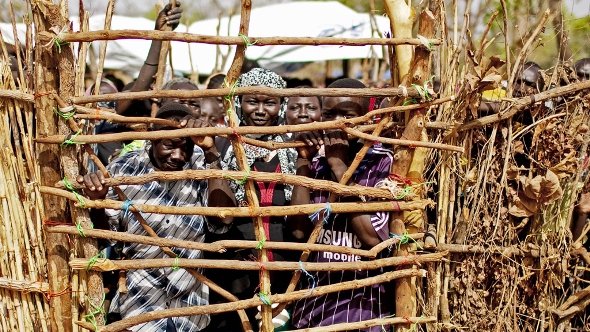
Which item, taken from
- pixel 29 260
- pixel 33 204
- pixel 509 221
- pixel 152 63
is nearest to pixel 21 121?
pixel 33 204

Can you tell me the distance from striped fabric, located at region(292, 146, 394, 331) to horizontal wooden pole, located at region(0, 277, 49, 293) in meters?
1.24

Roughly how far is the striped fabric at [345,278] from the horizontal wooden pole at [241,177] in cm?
22

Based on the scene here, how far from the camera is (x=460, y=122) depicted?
3.24m

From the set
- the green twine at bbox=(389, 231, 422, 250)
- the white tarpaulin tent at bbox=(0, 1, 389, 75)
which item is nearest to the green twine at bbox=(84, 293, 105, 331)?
the green twine at bbox=(389, 231, 422, 250)

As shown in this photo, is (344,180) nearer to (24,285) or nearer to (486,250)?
(486,250)

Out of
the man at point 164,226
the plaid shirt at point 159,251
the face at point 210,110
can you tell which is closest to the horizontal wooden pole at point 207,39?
the man at point 164,226

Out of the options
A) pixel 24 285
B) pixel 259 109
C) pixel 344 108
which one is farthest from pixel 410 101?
pixel 24 285

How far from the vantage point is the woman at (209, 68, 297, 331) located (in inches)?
136

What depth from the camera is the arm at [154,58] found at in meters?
4.26

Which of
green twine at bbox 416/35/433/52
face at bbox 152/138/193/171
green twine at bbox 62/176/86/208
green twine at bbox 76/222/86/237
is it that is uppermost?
green twine at bbox 416/35/433/52

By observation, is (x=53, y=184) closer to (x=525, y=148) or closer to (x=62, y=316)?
(x=62, y=316)

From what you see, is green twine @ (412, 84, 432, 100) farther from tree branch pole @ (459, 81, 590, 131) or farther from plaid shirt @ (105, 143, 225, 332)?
plaid shirt @ (105, 143, 225, 332)

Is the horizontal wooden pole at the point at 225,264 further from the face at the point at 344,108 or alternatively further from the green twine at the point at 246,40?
the green twine at the point at 246,40

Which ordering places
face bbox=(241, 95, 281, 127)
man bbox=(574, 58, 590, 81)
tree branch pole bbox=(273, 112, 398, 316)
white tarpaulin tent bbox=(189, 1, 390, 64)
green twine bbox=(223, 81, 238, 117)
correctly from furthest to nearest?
white tarpaulin tent bbox=(189, 1, 390, 64), man bbox=(574, 58, 590, 81), face bbox=(241, 95, 281, 127), tree branch pole bbox=(273, 112, 398, 316), green twine bbox=(223, 81, 238, 117)
